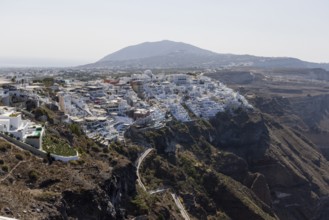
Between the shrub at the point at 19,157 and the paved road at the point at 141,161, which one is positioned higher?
the shrub at the point at 19,157

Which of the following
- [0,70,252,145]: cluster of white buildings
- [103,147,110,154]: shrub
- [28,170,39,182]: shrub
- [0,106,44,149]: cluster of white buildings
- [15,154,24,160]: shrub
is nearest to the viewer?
[28,170,39,182]: shrub

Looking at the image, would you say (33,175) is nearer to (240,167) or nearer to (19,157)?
(19,157)

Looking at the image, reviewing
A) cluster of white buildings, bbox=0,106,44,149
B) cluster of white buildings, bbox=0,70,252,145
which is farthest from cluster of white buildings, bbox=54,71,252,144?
cluster of white buildings, bbox=0,106,44,149

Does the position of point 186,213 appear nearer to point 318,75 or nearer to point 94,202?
point 94,202

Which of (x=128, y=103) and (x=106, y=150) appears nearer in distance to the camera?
(x=106, y=150)

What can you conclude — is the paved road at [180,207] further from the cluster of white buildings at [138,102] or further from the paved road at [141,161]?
the cluster of white buildings at [138,102]

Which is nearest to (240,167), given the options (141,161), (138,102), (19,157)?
(138,102)

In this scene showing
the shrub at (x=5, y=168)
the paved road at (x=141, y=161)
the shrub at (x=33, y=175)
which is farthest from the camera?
the paved road at (x=141, y=161)

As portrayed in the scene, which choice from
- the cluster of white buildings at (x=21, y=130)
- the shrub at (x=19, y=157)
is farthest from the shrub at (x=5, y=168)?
the cluster of white buildings at (x=21, y=130)

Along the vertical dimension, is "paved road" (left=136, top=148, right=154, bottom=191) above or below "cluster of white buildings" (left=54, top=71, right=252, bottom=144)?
below

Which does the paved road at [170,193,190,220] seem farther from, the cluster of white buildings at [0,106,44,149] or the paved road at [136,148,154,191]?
the cluster of white buildings at [0,106,44,149]
